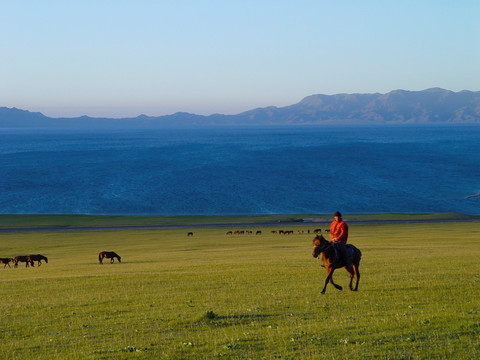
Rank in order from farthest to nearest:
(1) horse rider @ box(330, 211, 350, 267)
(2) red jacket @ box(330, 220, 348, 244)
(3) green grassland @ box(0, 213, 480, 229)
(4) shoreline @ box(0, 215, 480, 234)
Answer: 1. (3) green grassland @ box(0, 213, 480, 229)
2. (4) shoreline @ box(0, 215, 480, 234)
3. (2) red jacket @ box(330, 220, 348, 244)
4. (1) horse rider @ box(330, 211, 350, 267)

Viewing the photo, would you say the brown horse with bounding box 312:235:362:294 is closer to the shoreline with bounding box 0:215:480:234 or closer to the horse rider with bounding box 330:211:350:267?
the horse rider with bounding box 330:211:350:267

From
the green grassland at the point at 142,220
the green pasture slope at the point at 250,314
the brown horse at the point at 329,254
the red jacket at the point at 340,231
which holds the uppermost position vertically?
the red jacket at the point at 340,231

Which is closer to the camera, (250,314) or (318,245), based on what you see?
(250,314)

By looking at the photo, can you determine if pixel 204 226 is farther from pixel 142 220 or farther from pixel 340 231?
pixel 340 231

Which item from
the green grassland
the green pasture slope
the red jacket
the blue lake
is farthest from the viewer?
the blue lake

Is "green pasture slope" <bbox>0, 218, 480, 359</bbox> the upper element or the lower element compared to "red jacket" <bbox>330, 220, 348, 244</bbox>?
lower

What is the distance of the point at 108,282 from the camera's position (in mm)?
23016

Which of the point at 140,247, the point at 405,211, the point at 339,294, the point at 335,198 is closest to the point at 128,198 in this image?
the point at 335,198

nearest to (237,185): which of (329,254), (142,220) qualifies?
(142,220)

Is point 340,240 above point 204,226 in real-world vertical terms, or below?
above

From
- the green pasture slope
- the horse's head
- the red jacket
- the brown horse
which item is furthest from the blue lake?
the horse's head

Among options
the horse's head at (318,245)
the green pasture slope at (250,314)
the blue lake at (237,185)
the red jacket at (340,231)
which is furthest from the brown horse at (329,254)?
the blue lake at (237,185)

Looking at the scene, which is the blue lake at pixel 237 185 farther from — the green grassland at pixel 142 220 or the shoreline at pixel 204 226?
the shoreline at pixel 204 226

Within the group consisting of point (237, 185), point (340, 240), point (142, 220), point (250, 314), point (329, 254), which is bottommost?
point (142, 220)
